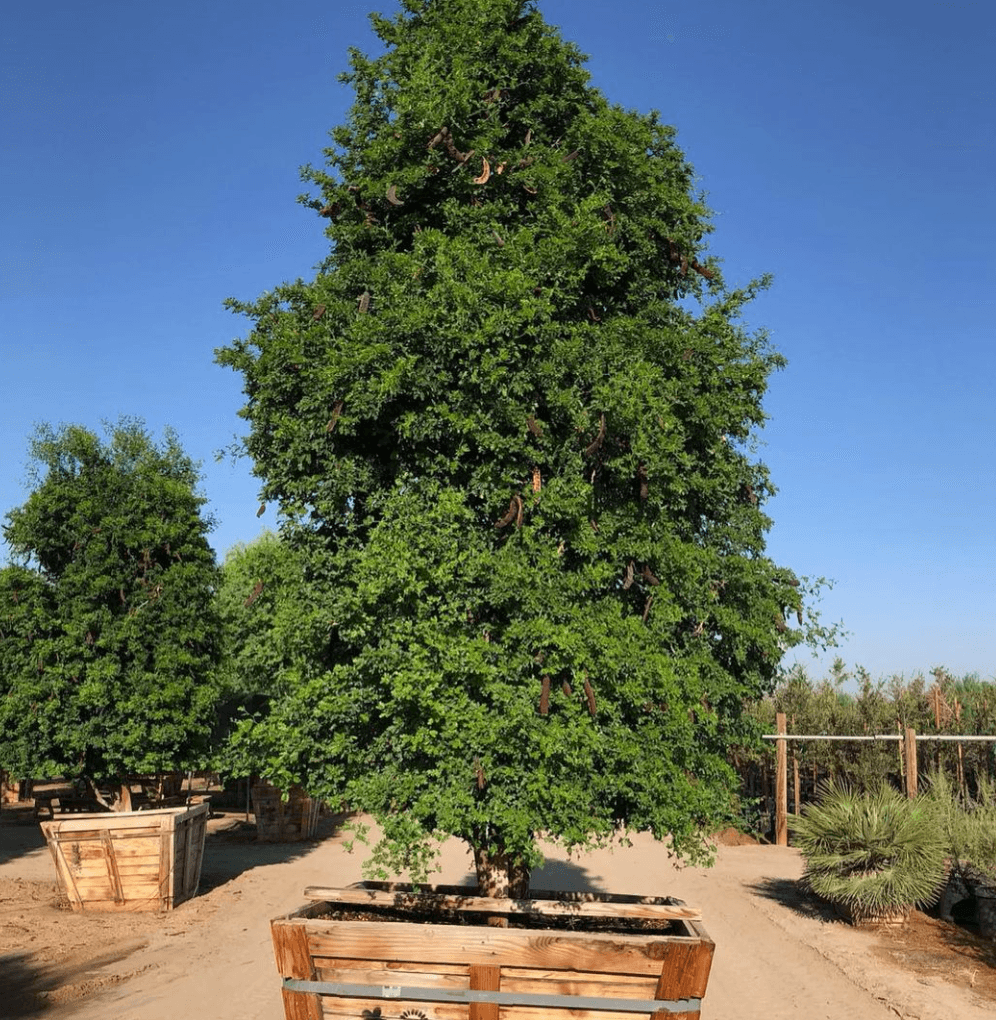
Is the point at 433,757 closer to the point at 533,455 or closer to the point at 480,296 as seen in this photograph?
the point at 533,455

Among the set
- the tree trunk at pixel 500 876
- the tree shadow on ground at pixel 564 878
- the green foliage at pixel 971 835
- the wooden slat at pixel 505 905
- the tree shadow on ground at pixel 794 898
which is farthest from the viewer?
the tree shadow on ground at pixel 564 878

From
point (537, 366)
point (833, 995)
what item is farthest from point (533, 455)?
point (833, 995)

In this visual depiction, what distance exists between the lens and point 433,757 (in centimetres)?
747

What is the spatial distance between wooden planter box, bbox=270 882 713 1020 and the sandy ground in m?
2.86

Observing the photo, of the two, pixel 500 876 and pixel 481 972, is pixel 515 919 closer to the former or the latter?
pixel 500 876

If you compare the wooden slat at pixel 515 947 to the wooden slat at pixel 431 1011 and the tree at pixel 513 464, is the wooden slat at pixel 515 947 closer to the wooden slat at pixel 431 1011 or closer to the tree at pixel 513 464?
the wooden slat at pixel 431 1011

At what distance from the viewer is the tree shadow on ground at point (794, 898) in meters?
14.8

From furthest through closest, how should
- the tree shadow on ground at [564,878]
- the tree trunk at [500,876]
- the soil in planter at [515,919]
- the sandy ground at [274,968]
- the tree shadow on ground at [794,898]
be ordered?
the tree shadow on ground at [564,878]
the tree shadow on ground at [794,898]
the sandy ground at [274,968]
the tree trunk at [500,876]
the soil in planter at [515,919]

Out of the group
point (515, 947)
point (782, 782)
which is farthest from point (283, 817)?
point (515, 947)

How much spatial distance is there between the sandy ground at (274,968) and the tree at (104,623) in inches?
102

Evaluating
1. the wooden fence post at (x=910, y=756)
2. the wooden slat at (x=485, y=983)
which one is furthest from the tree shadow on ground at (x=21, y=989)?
the wooden fence post at (x=910, y=756)

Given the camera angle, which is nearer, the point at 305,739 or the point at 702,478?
the point at 305,739

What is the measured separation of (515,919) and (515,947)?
1.69 metres

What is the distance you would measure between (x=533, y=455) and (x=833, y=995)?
6.91 metres
